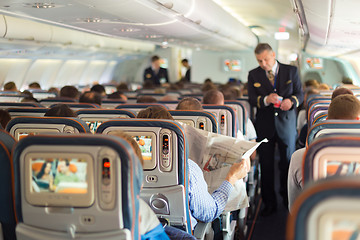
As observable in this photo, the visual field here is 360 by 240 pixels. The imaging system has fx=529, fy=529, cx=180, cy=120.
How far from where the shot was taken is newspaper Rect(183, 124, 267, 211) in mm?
4164

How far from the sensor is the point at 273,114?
6805mm

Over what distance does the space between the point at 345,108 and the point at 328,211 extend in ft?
7.38

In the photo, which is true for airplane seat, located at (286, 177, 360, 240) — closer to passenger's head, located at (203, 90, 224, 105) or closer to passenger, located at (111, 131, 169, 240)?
passenger, located at (111, 131, 169, 240)

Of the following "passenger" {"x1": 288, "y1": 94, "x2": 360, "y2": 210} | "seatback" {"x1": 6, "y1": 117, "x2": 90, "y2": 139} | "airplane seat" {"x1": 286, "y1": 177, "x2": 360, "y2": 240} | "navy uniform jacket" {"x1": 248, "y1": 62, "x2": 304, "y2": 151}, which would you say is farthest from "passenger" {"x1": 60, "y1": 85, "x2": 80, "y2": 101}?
"airplane seat" {"x1": 286, "y1": 177, "x2": 360, "y2": 240}

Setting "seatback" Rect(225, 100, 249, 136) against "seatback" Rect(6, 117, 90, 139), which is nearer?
"seatback" Rect(6, 117, 90, 139)

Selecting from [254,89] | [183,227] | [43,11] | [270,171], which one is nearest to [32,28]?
[43,11]

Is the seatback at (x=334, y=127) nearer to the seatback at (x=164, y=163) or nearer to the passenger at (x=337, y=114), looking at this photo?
the passenger at (x=337, y=114)

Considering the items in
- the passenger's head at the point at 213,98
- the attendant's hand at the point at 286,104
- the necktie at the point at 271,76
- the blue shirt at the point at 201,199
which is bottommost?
the blue shirt at the point at 201,199

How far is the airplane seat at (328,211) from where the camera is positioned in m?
1.42

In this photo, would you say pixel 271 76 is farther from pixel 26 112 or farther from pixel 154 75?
pixel 154 75

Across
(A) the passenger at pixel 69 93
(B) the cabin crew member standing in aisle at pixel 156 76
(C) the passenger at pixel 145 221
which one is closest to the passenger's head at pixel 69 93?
(A) the passenger at pixel 69 93

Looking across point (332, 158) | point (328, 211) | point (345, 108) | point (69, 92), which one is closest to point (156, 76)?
point (69, 92)

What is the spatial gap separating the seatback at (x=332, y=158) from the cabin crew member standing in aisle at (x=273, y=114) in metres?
4.49

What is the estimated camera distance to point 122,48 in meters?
20.4
